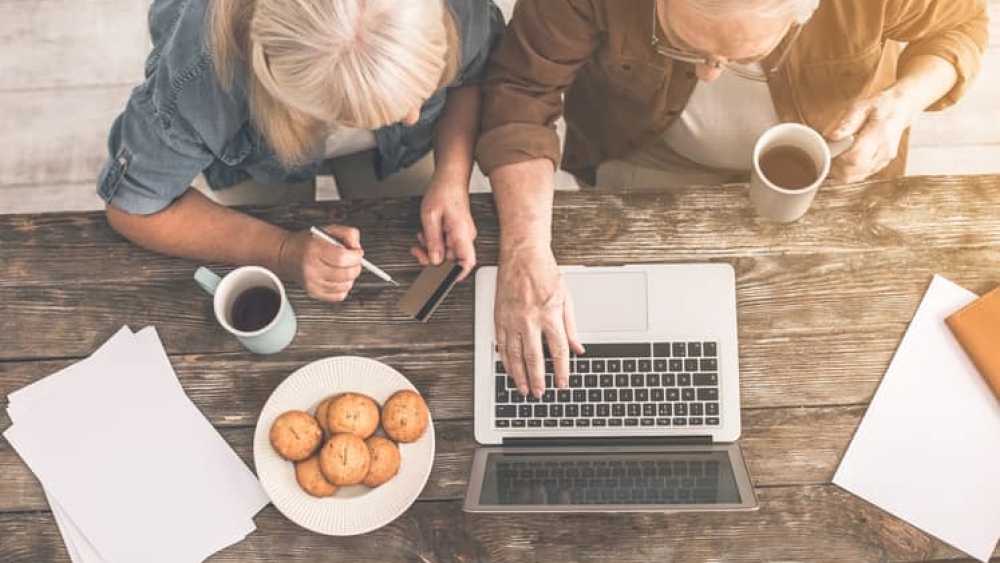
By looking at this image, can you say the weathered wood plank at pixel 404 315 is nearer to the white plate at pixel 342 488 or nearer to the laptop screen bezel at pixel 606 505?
the white plate at pixel 342 488

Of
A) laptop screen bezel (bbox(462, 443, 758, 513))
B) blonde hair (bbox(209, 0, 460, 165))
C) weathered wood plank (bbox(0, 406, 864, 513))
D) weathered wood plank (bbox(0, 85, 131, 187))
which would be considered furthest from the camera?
weathered wood plank (bbox(0, 85, 131, 187))

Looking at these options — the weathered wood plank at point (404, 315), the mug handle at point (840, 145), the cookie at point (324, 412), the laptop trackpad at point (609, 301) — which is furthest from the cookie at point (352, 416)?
the mug handle at point (840, 145)

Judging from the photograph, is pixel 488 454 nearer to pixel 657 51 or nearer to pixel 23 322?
pixel 657 51

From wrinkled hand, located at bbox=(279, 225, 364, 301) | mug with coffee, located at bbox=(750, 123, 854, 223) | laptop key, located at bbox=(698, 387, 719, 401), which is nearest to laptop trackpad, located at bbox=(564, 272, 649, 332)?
laptop key, located at bbox=(698, 387, 719, 401)

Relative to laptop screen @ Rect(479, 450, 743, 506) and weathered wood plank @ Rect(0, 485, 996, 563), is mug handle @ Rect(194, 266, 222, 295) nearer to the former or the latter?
weathered wood plank @ Rect(0, 485, 996, 563)

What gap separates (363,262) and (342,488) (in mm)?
330

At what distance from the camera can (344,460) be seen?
3.67 feet

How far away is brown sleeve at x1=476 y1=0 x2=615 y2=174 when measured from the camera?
48.8 inches

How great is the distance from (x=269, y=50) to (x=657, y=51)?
560 mm

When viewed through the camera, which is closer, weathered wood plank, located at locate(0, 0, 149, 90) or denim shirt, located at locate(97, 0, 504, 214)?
denim shirt, located at locate(97, 0, 504, 214)

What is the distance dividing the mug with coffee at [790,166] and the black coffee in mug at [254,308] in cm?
71

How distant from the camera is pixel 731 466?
3.73 ft

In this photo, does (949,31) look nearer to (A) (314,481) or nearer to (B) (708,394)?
(B) (708,394)

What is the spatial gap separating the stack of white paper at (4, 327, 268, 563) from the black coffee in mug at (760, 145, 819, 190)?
0.87 meters
